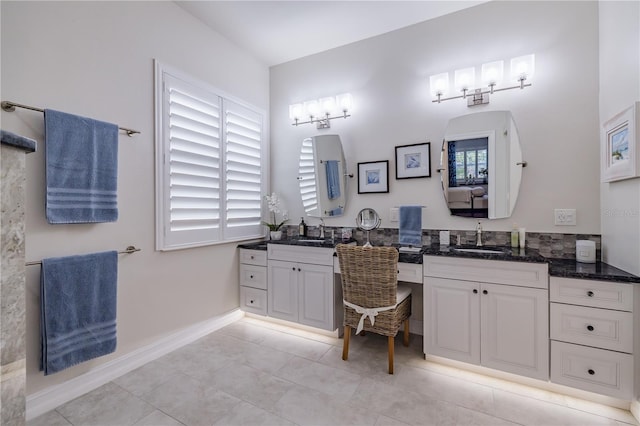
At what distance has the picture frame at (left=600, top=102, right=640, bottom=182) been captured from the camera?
1630 mm

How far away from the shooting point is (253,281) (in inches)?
120

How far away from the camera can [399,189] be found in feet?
9.30

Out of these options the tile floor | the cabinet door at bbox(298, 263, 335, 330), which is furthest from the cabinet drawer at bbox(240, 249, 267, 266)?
the tile floor

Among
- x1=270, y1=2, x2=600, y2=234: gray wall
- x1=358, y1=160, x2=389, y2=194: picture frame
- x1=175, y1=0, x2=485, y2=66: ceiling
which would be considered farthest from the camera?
x1=358, y1=160, x2=389, y2=194: picture frame

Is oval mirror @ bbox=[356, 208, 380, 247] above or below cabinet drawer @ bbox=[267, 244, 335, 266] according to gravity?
above

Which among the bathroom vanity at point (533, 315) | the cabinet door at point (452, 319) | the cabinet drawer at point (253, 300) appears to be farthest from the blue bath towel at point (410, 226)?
the cabinet drawer at point (253, 300)

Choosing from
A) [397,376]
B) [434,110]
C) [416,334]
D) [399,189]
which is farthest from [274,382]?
[434,110]

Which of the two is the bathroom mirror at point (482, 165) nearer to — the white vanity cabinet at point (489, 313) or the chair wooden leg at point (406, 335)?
the white vanity cabinet at point (489, 313)

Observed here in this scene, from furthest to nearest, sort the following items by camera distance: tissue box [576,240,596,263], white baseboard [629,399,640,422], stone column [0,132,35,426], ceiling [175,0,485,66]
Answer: ceiling [175,0,485,66] < tissue box [576,240,596,263] < white baseboard [629,399,640,422] < stone column [0,132,35,426]

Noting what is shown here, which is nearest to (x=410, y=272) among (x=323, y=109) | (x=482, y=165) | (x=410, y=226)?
(x=410, y=226)

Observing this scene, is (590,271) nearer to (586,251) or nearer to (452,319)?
(586,251)

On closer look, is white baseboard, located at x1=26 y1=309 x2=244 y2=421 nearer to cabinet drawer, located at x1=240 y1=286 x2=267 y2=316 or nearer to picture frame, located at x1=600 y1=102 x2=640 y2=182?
cabinet drawer, located at x1=240 y1=286 x2=267 y2=316

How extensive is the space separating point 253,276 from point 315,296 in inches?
30.4

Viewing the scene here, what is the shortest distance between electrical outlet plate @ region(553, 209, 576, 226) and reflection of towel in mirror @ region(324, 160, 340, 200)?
6.11 ft
